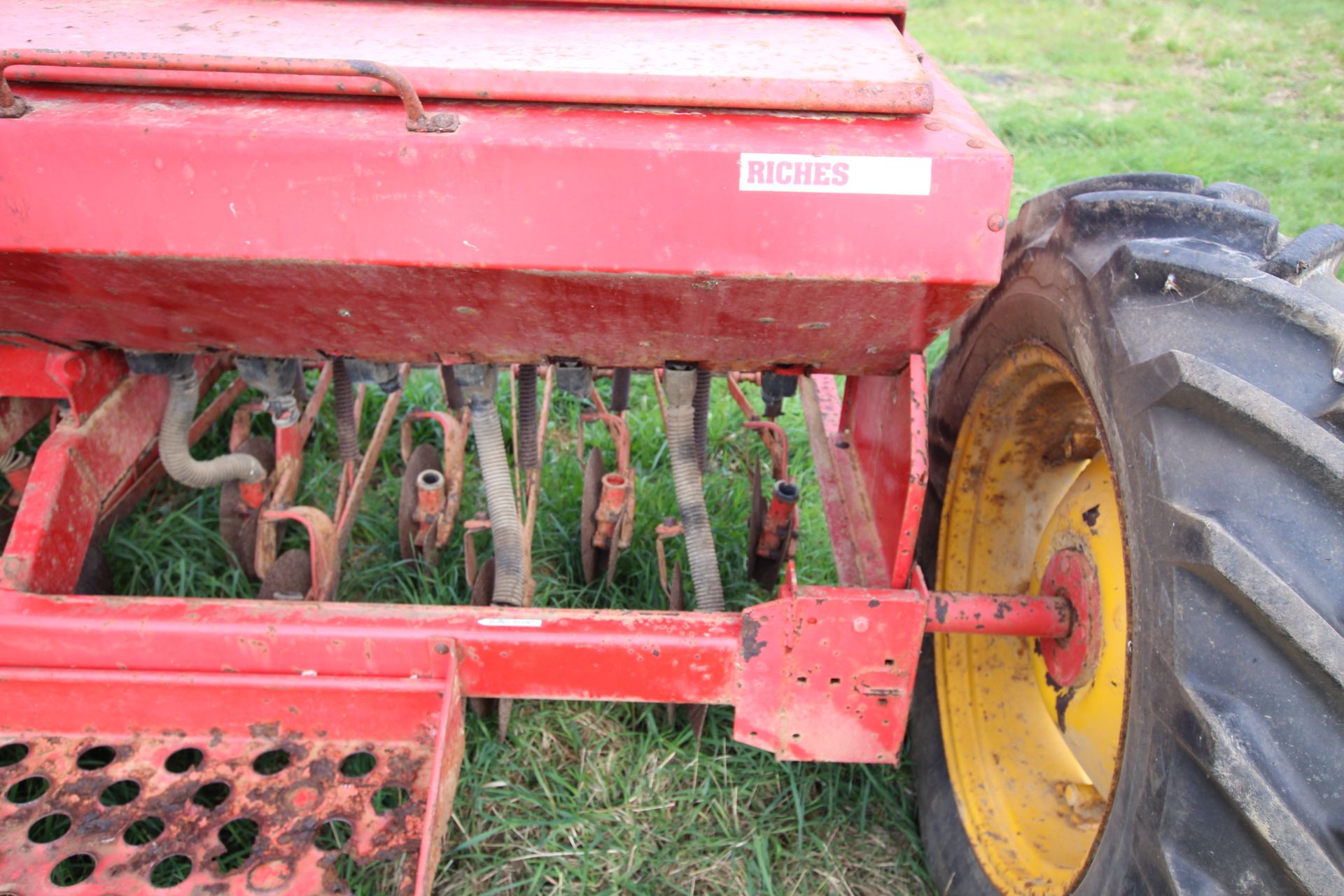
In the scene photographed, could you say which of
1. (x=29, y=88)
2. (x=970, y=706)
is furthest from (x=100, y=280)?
(x=970, y=706)

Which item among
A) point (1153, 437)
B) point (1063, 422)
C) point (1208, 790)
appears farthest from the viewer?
point (1063, 422)

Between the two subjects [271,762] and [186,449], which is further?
[186,449]

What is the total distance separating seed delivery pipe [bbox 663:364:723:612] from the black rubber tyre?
2.86 ft

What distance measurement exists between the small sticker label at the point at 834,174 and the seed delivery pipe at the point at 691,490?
74 cm

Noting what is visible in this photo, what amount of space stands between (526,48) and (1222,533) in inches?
46.5

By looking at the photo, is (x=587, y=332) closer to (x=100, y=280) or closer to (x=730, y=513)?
(x=100, y=280)

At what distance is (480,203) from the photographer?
131 centimetres

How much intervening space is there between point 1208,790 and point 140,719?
1730 millimetres

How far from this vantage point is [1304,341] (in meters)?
1.16

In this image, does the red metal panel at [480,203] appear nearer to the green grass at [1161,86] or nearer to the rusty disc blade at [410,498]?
the rusty disc blade at [410,498]

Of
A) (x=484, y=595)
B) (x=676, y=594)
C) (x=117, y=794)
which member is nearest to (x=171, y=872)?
(x=117, y=794)

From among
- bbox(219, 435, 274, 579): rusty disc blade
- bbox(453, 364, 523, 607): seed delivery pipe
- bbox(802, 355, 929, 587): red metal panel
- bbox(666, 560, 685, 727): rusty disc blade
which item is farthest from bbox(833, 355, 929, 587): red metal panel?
bbox(219, 435, 274, 579): rusty disc blade

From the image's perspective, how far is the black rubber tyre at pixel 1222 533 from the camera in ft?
3.36

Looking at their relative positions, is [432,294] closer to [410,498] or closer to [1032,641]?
[410,498]
